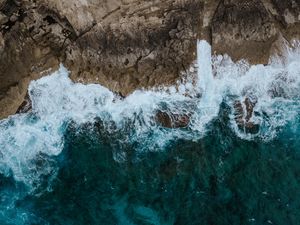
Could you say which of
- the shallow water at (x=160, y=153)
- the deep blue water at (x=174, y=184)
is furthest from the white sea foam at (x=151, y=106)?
the deep blue water at (x=174, y=184)

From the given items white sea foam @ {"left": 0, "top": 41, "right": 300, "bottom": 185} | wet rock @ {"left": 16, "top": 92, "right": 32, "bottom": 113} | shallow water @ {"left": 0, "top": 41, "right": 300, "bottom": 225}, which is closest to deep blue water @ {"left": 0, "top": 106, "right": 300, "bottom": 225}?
shallow water @ {"left": 0, "top": 41, "right": 300, "bottom": 225}

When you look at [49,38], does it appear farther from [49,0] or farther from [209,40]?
[209,40]

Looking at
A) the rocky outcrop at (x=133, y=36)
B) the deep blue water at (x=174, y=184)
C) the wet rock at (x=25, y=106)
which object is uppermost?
the rocky outcrop at (x=133, y=36)

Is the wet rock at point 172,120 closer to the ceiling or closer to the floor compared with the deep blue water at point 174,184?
closer to the ceiling

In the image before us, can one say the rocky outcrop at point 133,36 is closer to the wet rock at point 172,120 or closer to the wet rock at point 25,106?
the wet rock at point 25,106

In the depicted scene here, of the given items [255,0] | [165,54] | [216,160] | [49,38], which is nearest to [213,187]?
[216,160]

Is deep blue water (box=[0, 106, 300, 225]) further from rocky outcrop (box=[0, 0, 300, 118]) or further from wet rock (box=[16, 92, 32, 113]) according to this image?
rocky outcrop (box=[0, 0, 300, 118])
